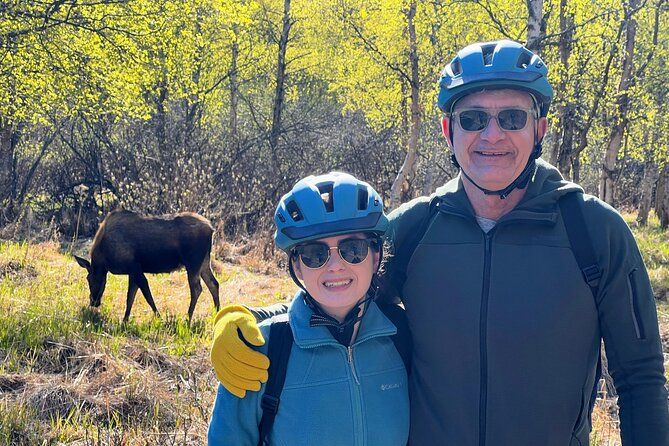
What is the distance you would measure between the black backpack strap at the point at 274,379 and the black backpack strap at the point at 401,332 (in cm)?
45

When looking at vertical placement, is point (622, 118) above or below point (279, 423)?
above

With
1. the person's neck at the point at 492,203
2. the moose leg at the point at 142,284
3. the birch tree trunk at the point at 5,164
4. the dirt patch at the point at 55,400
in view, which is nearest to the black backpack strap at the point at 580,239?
the person's neck at the point at 492,203

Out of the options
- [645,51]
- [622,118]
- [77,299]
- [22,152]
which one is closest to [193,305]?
[77,299]

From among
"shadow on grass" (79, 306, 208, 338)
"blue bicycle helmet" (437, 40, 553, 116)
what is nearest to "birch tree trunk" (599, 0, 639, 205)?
"shadow on grass" (79, 306, 208, 338)

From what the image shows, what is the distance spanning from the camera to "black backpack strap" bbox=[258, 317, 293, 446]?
2211mm

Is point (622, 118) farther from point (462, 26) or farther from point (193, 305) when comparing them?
point (193, 305)

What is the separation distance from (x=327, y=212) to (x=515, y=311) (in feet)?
2.77

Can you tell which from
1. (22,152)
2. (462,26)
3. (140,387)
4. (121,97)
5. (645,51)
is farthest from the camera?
(22,152)

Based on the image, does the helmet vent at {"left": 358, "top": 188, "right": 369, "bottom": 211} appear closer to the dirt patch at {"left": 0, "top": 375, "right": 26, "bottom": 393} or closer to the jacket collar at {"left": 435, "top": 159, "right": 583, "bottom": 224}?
the jacket collar at {"left": 435, "top": 159, "right": 583, "bottom": 224}

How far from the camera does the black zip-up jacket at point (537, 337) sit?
211cm

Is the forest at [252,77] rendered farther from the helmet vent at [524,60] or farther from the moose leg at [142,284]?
the helmet vent at [524,60]

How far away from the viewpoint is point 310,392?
2.22 meters

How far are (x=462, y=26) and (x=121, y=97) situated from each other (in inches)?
332

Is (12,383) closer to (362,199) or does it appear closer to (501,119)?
(362,199)
